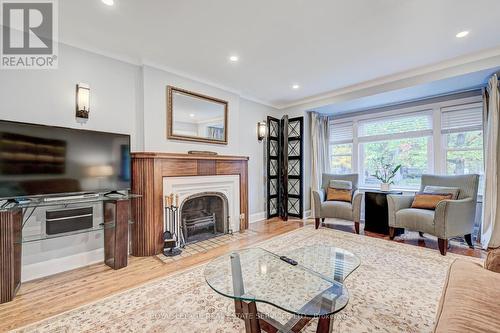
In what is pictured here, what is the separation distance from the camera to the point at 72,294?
201 cm

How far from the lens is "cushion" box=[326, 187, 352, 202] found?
13.2 ft

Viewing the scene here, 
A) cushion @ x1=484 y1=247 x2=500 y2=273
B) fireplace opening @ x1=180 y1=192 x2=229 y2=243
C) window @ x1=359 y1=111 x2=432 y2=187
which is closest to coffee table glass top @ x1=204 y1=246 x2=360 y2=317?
cushion @ x1=484 y1=247 x2=500 y2=273

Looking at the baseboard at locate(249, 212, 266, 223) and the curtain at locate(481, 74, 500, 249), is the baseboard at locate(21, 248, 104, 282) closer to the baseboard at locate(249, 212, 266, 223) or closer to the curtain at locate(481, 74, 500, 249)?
the baseboard at locate(249, 212, 266, 223)

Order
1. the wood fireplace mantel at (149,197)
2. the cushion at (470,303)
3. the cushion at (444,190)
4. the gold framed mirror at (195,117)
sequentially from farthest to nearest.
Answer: the gold framed mirror at (195,117), the cushion at (444,190), the wood fireplace mantel at (149,197), the cushion at (470,303)

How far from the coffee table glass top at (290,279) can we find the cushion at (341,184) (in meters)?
2.27

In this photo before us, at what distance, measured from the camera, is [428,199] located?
3.24 metres

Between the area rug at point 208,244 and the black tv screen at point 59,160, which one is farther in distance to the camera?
the area rug at point 208,244

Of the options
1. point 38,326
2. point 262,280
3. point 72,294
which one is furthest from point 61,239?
point 262,280

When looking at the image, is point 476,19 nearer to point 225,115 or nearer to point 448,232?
point 448,232

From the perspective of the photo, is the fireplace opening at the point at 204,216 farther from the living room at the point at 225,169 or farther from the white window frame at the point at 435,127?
the white window frame at the point at 435,127

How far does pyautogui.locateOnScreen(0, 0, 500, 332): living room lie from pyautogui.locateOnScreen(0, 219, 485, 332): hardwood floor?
0.02 m

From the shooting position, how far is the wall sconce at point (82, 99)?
2510 millimetres

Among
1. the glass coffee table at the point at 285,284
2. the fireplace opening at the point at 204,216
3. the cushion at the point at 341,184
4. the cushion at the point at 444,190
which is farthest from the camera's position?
the cushion at the point at 341,184

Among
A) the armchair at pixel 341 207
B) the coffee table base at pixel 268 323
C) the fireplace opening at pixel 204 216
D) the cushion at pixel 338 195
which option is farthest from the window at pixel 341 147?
the coffee table base at pixel 268 323
